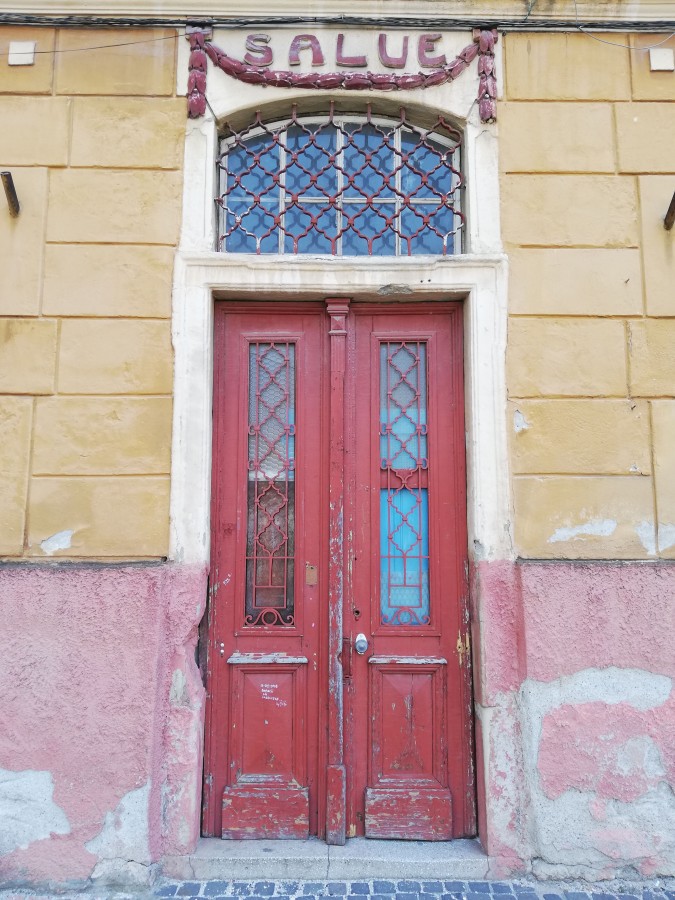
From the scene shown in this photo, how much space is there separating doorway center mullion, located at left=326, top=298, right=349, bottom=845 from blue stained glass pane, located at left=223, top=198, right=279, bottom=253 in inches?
20.9

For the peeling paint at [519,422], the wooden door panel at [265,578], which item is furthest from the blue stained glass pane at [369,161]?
the peeling paint at [519,422]

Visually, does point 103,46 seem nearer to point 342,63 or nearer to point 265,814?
point 342,63

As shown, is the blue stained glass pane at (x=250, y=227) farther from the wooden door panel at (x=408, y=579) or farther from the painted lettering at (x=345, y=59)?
the painted lettering at (x=345, y=59)

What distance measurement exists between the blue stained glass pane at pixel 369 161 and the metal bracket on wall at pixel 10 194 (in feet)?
5.93

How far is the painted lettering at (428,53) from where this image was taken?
3709mm

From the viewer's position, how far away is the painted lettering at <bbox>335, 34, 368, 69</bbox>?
3707 mm

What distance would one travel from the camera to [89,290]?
3.50 meters

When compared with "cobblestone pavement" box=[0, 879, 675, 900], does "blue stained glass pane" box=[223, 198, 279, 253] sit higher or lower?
higher

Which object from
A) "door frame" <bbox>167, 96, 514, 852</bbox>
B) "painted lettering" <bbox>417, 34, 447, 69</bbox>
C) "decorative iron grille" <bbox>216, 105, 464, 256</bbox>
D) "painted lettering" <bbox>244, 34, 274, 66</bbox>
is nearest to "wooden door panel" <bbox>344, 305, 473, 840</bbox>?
"door frame" <bbox>167, 96, 514, 852</bbox>

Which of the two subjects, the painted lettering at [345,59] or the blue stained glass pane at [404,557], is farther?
the painted lettering at [345,59]

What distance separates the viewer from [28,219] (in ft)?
11.7

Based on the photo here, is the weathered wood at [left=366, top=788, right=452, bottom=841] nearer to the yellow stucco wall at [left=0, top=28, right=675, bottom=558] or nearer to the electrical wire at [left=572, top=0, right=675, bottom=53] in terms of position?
the yellow stucco wall at [left=0, top=28, right=675, bottom=558]

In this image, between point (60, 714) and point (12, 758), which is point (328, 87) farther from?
point (12, 758)

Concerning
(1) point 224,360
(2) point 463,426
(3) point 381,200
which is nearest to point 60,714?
(1) point 224,360
